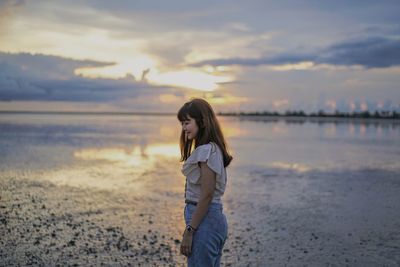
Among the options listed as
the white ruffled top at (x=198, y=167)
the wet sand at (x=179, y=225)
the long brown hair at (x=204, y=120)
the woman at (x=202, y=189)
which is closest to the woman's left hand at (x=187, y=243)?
the woman at (x=202, y=189)

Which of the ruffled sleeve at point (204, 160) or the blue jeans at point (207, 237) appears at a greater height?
the ruffled sleeve at point (204, 160)

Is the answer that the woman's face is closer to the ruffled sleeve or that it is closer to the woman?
the woman

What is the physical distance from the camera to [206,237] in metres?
3.84

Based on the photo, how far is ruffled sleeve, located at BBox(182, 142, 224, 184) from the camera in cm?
369

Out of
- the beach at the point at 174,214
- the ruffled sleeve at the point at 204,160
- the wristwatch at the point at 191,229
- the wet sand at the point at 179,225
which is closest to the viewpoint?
the ruffled sleeve at the point at 204,160

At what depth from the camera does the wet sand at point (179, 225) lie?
7.72 m

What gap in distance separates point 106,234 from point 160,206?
2931 mm

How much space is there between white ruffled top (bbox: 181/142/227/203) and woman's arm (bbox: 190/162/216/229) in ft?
0.15

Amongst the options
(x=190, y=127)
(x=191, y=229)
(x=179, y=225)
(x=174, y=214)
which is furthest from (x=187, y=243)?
(x=174, y=214)

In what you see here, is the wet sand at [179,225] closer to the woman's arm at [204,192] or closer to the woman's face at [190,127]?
the woman's arm at [204,192]

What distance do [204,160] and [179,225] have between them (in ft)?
20.9

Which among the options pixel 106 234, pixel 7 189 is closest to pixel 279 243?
pixel 106 234

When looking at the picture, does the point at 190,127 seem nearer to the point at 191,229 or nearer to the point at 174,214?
the point at 191,229

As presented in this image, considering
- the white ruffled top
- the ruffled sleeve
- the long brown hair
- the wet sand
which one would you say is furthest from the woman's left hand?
the wet sand
